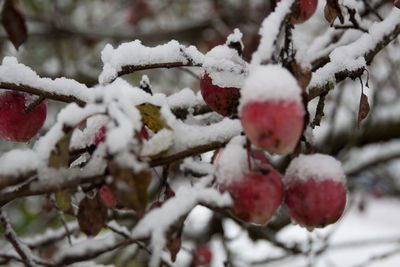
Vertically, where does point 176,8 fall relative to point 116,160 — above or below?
above

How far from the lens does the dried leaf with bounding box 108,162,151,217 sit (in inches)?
23.0

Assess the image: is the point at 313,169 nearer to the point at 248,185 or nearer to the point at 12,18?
the point at 248,185

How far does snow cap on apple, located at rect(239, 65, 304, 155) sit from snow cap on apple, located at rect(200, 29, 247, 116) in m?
0.19

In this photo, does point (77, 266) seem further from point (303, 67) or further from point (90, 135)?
point (303, 67)

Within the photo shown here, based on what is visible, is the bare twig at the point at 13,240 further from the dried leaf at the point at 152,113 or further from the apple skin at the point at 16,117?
the dried leaf at the point at 152,113

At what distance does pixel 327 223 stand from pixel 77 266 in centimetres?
60

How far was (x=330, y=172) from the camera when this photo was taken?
740mm

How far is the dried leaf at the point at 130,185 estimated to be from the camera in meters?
0.58

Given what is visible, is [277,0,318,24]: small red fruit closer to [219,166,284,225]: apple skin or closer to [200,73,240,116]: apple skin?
[200,73,240,116]: apple skin

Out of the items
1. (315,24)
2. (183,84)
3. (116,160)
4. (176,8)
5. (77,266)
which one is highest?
(176,8)

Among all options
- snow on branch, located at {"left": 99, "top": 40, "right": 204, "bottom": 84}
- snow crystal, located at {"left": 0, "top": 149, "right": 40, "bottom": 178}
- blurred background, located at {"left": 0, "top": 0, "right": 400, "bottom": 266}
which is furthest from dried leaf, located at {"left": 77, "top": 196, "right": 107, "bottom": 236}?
blurred background, located at {"left": 0, "top": 0, "right": 400, "bottom": 266}

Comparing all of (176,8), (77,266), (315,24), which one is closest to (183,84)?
(176,8)

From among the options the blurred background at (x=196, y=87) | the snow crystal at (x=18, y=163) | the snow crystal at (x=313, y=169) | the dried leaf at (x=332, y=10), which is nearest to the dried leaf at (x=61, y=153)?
the snow crystal at (x=18, y=163)

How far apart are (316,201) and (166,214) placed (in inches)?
10.8
